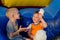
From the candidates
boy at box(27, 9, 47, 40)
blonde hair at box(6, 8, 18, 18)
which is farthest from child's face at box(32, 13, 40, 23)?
blonde hair at box(6, 8, 18, 18)

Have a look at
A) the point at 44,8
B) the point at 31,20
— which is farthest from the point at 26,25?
the point at 44,8

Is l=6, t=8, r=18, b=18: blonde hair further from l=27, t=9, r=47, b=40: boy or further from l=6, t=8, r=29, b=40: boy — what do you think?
l=27, t=9, r=47, b=40: boy

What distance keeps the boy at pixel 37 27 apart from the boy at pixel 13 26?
5 cm

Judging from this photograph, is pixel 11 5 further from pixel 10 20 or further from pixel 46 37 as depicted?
pixel 46 37

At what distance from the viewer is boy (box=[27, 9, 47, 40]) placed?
0.80 metres

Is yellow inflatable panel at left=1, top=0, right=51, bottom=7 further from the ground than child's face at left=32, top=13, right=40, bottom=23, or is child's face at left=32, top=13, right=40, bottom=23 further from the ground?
yellow inflatable panel at left=1, top=0, right=51, bottom=7

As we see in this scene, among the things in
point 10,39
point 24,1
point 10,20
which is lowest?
point 10,39

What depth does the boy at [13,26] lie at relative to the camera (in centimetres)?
80

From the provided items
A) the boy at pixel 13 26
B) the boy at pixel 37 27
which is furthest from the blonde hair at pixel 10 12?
the boy at pixel 37 27

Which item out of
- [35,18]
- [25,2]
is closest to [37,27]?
[35,18]

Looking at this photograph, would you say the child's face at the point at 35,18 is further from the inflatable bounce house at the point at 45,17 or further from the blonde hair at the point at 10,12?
the blonde hair at the point at 10,12

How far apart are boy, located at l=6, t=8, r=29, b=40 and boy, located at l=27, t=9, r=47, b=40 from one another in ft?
0.17

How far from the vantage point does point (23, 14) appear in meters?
0.82

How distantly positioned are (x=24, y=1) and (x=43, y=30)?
22cm
